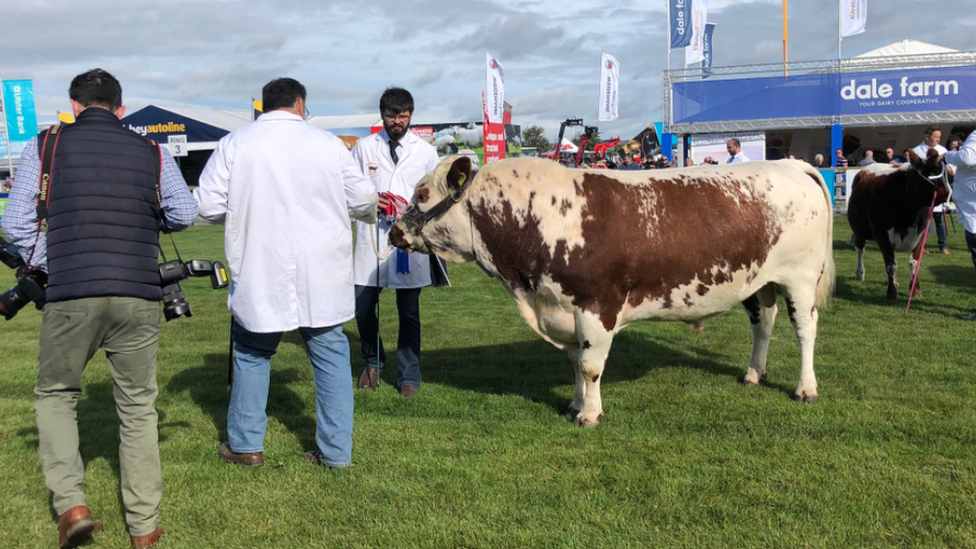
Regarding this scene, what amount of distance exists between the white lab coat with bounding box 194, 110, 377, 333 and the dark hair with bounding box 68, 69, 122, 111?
2.10 ft

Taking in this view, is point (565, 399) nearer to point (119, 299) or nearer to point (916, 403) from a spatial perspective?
point (916, 403)

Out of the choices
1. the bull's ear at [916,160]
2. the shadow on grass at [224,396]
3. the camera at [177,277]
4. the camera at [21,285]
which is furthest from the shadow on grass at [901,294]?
the camera at [21,285]

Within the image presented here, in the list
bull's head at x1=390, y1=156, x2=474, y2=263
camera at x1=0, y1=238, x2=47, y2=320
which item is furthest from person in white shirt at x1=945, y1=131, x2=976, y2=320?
A: camera at x1=0, y1=238, x2=47, y2=320

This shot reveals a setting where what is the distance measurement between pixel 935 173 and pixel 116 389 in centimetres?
951

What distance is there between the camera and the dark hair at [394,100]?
6.08 meters

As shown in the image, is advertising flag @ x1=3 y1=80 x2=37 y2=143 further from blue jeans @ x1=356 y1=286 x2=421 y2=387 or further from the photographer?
the photographer

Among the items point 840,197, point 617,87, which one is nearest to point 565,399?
point 840,197

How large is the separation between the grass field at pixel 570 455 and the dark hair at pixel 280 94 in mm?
2160

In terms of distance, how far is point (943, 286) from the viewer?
10.6 m

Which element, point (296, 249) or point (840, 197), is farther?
point (840, 197)

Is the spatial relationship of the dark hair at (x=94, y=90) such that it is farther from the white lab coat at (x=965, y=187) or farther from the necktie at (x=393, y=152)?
the white lab coat at (x=965, y=187)

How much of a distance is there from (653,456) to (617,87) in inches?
1206

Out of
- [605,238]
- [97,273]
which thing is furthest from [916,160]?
[97,273]

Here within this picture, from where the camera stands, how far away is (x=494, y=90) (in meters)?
28.8
